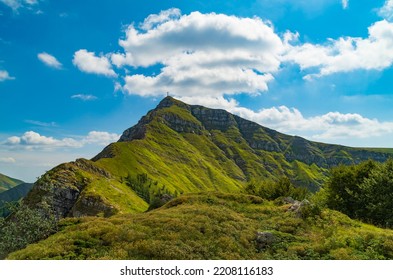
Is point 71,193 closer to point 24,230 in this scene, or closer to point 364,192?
point 24,230

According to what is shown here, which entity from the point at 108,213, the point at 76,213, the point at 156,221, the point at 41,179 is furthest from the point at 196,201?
the point at 76,213

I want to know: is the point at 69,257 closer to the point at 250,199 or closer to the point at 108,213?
the point at 250,199

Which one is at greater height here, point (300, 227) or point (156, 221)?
point (156, 221)

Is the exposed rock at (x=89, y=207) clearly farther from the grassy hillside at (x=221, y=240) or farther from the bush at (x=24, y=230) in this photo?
the grassy hillside at (x=221, y=240)

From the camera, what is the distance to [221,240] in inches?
1119

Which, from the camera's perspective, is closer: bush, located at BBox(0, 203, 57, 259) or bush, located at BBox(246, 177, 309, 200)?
bush, located at BBox(0, 203, 57, 259)

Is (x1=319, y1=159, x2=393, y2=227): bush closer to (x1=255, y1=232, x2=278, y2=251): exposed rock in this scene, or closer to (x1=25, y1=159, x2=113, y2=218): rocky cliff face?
(x1=255, y1=232, x2=278, y2=251): exposed rock

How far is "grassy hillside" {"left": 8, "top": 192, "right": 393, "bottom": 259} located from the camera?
2414 cm

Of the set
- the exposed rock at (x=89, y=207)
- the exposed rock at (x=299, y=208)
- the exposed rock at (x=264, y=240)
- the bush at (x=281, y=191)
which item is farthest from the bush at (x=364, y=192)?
the exposed rock at (x=89, y=207)

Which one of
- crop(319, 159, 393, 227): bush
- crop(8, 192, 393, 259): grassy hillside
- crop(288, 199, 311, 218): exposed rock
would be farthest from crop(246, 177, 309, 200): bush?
crop(8, 192, 393, 259): grassy hillside

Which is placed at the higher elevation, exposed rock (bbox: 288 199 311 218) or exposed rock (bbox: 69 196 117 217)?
exposed rock (bbox: 288 199 311 218)

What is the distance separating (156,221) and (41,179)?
73.2ft

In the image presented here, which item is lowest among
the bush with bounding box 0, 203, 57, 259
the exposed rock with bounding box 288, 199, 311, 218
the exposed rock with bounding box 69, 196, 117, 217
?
the exposed rock with bounding box 69, 196, 117, 217

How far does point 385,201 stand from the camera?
48.7 meters
